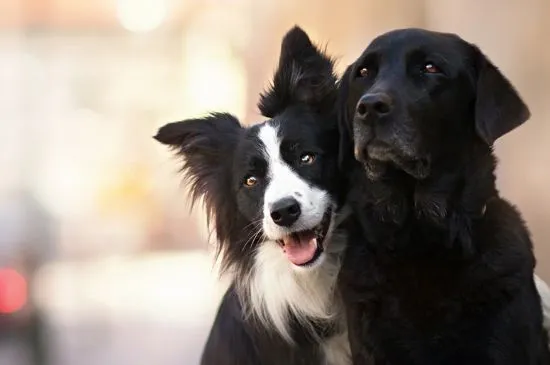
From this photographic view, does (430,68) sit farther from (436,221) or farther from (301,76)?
(301,76)

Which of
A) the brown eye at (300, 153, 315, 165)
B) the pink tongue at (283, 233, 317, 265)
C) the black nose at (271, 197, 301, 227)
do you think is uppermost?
the brown eye at (300, 153, 315, 165)

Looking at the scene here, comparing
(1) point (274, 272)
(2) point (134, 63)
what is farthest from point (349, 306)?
(2) point (134, 63)

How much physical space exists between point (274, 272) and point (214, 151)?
0.34 metres

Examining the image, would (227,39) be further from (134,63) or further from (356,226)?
(356,226)

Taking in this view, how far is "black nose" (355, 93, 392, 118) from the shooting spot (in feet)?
4.93

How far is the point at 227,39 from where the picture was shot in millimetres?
2791

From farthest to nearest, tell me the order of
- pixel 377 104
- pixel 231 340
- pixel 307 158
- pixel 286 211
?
pixel 231 340, pixel 307 158, pixel 286 211, pixel 377 104

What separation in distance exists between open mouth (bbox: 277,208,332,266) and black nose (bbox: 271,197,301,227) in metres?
0.05

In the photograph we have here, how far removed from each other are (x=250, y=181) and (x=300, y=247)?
0.71 ft

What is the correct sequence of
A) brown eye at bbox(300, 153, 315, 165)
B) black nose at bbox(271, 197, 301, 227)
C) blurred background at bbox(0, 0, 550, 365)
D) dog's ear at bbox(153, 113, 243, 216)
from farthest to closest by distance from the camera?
blurred background at bbox(0, 0, 550, 365) < dog's ear at bbox(153, 113, 243, 216) < brown eye at bbox(300, 153, 315, 165) < black nose at bbox(271, 197, 301, 227)

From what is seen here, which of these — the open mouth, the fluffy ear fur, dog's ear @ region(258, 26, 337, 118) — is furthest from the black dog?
the fluffy ear fur

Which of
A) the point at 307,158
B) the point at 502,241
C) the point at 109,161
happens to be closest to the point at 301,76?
the point at 307,158

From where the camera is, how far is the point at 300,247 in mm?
1801

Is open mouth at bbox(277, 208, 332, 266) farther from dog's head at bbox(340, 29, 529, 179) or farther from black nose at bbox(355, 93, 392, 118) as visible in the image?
black nose at bbox(355, 93, 392, 118)
